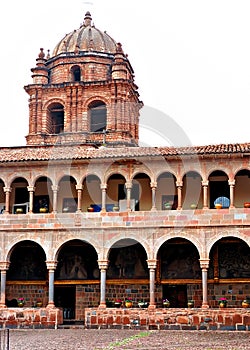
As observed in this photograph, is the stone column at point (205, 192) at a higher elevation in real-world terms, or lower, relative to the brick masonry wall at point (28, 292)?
higher

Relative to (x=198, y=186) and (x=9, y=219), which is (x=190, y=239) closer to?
(x=198, y=186)

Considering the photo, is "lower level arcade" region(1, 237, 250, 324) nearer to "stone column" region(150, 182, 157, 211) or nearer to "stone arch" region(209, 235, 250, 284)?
"stone arch" region(209, 235, 250, 284)

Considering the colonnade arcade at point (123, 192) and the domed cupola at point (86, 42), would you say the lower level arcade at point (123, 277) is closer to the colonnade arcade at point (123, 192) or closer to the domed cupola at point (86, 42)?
the colonnade arcade at point (123, 192)

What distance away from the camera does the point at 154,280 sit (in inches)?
1144

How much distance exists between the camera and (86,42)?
39.2 metres

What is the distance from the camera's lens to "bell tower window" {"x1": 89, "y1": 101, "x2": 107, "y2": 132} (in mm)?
38156

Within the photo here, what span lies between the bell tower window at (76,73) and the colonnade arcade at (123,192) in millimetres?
9030

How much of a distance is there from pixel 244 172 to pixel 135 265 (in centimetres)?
619

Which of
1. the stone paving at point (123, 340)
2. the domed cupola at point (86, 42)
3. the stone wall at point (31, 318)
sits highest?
the domed cupola at point (86, 42)

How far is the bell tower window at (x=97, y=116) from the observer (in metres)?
38.2

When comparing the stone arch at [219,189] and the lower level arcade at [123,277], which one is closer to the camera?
the lower level arcade at [123,277]

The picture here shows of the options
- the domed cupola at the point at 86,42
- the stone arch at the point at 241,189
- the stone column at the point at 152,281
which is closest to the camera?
the stone column at the point at 152,281

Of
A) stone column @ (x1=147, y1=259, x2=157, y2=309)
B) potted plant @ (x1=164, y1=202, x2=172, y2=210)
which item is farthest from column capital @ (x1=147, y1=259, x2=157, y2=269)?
potted plant @ (x1=164, y1=202, x2=172, y2=210)

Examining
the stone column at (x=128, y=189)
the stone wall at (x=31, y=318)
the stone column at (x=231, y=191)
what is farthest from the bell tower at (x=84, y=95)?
the stone wall at (x=31, y=318)
